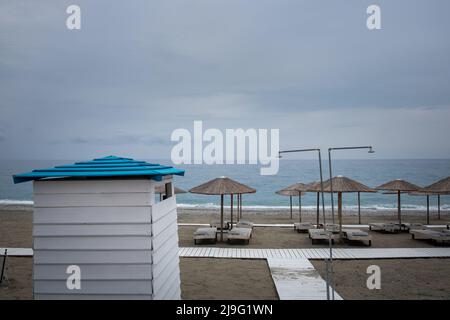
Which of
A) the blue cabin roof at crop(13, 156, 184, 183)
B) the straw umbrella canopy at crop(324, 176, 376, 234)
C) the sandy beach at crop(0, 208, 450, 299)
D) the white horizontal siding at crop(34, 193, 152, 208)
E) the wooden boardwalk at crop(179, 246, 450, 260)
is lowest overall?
the wooden boardwalk at crop(179, 246, 450, 260)

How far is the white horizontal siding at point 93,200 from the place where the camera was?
483 cm

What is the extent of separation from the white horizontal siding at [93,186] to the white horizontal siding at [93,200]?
0.17 feet

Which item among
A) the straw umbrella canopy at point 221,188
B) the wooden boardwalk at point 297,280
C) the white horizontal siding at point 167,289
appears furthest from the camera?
the straw umbrella canopy at point 221,188

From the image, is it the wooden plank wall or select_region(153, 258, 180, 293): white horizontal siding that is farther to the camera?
select_region(153, 258, 180, 293): white horizontal siding

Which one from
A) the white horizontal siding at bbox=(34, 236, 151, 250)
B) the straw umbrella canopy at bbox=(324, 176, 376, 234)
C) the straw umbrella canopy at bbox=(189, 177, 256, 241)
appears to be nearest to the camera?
the white horizontal siding at bbox=(34, 236, 151, 250)

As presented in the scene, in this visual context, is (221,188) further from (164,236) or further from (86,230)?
(86,230)

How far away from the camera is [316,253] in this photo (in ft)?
39.2

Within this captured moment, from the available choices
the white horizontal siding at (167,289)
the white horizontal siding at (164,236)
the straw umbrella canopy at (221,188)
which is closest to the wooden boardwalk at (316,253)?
the straw umbrella canopy at (221,188)

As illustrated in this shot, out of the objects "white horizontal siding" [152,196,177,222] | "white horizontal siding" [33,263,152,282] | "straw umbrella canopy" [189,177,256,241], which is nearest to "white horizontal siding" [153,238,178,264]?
"white horizontal siding" [33,263,152,282]

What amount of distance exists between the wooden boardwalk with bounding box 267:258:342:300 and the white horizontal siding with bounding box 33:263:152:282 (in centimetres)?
383

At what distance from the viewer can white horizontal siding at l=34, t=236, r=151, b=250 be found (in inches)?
191

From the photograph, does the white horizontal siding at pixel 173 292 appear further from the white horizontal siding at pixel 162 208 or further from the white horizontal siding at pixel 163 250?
the white horizontal siding at pixel 162 208

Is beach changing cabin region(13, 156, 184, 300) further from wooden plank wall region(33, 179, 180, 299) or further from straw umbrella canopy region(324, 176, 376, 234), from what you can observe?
straw umbrella canopy region(324, 176, 376, 234)
